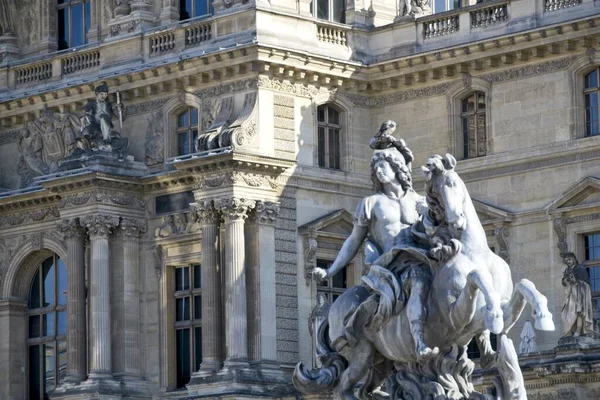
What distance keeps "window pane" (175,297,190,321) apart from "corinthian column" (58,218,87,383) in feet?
7.37

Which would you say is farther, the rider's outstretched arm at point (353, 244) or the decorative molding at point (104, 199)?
the decorative molding at point (104, 199)

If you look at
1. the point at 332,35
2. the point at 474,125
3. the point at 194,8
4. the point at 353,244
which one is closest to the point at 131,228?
the point at 194,8

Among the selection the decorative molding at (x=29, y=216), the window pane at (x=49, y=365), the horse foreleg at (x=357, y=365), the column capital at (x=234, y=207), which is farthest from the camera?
the window pane at (x=49, y=365)

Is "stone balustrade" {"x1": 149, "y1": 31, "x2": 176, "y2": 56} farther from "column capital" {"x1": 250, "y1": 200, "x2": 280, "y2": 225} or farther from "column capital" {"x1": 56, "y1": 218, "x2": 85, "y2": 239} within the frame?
"column capital" {"x1": 250, "y1": 200, "x2": 280, "y2": 225}

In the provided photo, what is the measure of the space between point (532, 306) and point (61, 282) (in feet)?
110

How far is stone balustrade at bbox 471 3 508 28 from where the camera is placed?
45.2 m

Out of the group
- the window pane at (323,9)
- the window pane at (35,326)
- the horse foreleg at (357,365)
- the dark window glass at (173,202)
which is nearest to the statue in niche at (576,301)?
the dark window glass at (173,202)

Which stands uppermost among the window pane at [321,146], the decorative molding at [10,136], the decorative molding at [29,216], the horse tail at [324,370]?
the decorative molding at [10,136]

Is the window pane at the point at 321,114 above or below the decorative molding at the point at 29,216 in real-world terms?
above

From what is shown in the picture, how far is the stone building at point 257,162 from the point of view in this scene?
44219mm

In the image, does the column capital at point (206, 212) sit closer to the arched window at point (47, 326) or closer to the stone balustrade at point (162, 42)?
the stone balustrade at point (162, 42)

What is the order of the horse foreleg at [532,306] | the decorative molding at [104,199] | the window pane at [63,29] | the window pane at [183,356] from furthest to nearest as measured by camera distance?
1. the window pane at [63,29]
2. the decorative molding at [104,199]
3. the window pane at [183,356]
4. the horse foreleg at [532,306]

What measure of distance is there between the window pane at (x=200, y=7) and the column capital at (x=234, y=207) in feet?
18.6

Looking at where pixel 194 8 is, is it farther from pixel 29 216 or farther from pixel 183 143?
pixel 29 216
